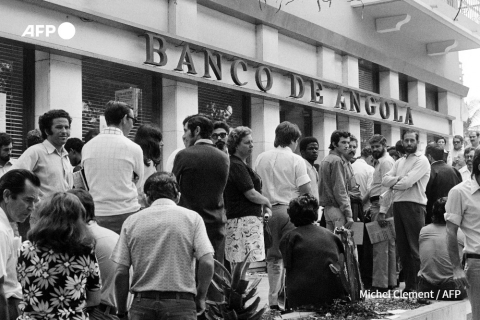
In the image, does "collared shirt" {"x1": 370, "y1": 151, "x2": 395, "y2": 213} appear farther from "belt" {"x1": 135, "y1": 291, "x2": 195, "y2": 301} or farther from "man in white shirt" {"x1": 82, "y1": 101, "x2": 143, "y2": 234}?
"belt" {"x1": 135, "y1": 291, "x2": 195, "y2": 301}

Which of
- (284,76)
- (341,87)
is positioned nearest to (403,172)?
(284,76)

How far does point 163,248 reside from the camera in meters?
4.68

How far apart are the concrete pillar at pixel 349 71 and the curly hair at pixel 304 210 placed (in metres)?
11.1

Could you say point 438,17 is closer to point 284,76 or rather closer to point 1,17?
point 284,76

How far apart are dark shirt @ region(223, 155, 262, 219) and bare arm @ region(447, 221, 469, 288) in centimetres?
203

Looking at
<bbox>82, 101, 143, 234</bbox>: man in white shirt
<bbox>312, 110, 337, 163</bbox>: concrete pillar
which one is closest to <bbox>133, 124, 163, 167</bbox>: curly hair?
<bbox>82, 101, 143, 234</bbox>: man in white shirt

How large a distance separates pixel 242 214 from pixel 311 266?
38.4 inches

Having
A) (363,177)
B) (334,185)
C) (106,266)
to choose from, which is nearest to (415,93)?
(363,177)

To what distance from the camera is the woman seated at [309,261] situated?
7.04 meters

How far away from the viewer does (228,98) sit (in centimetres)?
1445

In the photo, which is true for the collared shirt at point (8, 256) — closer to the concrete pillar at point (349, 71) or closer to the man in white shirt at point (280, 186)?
the man in white shirt at point (280, 186)

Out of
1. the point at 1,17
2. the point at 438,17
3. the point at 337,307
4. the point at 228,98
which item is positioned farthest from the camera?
the point at 438,17

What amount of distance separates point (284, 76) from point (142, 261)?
1090 cm

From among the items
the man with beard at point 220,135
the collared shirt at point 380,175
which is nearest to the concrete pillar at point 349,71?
the collared shirt at point 380,175
